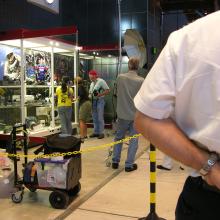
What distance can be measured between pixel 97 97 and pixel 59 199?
5.42 m

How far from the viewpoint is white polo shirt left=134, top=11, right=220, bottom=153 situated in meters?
0.97

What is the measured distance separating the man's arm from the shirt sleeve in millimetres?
26

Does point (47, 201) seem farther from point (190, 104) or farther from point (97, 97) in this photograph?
point (97, 97)

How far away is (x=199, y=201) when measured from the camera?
110 cm

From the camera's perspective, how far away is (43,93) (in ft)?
30.9

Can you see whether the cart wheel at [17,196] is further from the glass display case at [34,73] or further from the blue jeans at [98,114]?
the blue jeans at [98,114]

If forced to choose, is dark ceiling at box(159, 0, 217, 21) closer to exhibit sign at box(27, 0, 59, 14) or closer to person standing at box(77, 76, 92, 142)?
person standing at box(77, 76, 92, 142)

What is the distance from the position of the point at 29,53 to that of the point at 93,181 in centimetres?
478

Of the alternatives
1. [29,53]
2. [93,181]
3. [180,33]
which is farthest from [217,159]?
[29,53]

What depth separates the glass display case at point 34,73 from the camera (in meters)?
8.07


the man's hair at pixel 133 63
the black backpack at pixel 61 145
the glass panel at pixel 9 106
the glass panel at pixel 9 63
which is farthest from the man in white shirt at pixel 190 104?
the glass panel at pixel 9 63

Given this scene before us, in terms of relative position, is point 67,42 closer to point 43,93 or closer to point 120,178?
point 43,93

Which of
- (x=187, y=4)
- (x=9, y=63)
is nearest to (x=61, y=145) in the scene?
(x=9, y=63)

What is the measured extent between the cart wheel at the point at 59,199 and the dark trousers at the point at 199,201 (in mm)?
3068
